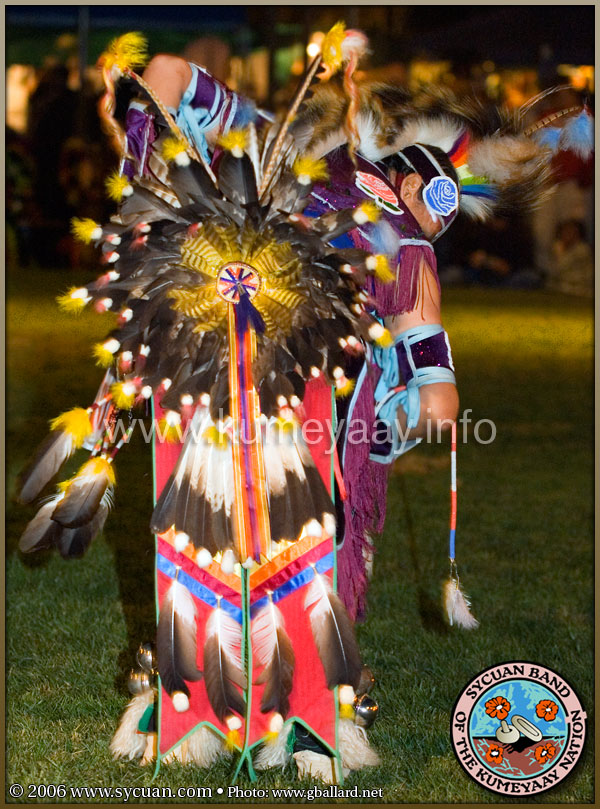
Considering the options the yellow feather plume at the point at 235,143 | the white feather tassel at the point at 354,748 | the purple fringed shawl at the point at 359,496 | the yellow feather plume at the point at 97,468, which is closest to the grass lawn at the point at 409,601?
the white feather tassel at the point at 354,748

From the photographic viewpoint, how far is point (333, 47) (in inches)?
95.3

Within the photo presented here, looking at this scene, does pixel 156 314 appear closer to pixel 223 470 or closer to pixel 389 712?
pixel 223 470

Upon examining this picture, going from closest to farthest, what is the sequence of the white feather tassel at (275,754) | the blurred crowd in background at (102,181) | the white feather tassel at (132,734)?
1. the white feather tassel at (275,754)
2. the white feather tassel at (132,734)
3. the blurred crowd in background at (102,181)

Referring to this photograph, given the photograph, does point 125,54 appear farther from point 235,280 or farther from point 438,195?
point 438,195

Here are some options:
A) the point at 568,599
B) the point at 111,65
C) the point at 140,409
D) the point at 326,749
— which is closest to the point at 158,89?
the point at 111,65

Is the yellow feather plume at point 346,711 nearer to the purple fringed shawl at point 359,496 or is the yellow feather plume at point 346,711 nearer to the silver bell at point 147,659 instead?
the purple fringed shawl at point 359,496

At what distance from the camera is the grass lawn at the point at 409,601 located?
2.92 meters

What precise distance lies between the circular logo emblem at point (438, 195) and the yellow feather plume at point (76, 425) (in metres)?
1.07

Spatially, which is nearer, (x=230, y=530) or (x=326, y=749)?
(x=230, y=530)

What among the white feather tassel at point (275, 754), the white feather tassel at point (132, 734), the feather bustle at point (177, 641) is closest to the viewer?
the feather bustle at point (177, 641)

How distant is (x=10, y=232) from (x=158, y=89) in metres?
12.9

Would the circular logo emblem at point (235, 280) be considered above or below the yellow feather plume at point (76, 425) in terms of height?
above

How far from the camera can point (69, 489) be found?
2.59 meters

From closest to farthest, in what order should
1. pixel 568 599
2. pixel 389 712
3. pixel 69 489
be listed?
pixel 69 489 < pixel 389 712 < pixel 568 599
